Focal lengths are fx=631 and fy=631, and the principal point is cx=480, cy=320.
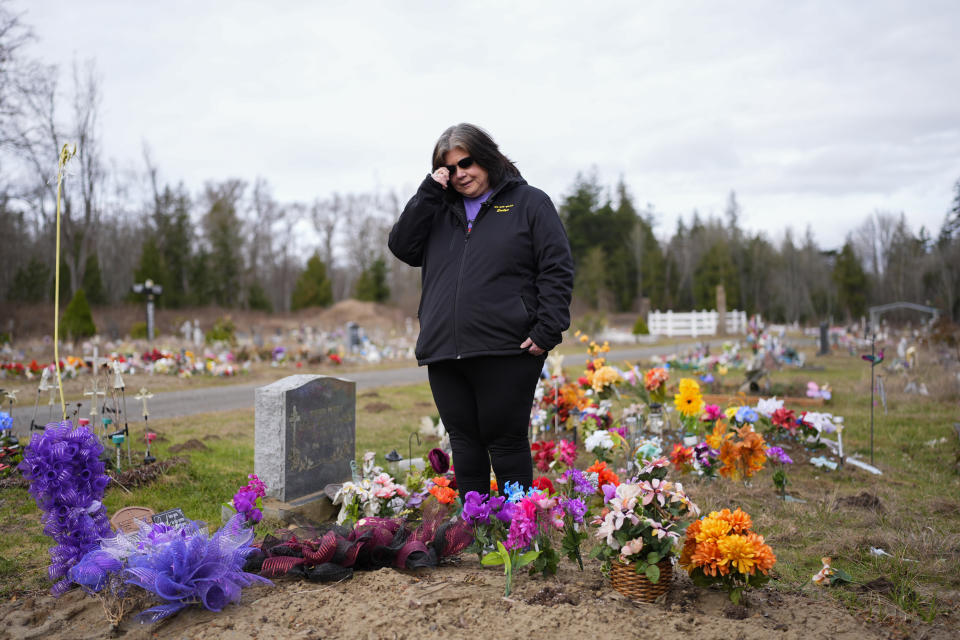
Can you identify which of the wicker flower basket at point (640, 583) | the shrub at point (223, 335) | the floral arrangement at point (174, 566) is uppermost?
the shrub at point (223, 335)

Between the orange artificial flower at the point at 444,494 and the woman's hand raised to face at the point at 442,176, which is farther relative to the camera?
the orange artificial flower at the point at 444,494

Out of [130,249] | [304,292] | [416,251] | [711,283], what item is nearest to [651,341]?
[711,283]

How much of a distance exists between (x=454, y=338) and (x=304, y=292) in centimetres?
3833

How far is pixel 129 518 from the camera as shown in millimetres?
3018

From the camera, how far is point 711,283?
131 feet

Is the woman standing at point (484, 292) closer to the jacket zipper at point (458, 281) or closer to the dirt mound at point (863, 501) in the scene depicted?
the jacket zipper at point (458, 281)

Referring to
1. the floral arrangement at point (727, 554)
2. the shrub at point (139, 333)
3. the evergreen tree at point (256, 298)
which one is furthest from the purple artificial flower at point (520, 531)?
the evergreen tree at point (256, 298)

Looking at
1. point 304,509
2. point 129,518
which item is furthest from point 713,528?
point 129,518

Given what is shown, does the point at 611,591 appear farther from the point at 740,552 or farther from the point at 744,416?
the point at 744,416

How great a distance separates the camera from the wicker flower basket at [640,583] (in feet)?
7.29

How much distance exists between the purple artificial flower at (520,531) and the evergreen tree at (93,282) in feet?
113

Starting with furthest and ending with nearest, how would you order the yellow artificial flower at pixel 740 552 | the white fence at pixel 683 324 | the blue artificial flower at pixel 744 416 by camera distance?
the white fence at pixel 683 324 → the blue artificial flower at pixel 744 416 → the yellow artificial flower at pixel 740 552

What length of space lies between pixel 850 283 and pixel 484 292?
135ft

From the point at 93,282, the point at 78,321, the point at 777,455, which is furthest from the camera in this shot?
the point at 93,282
